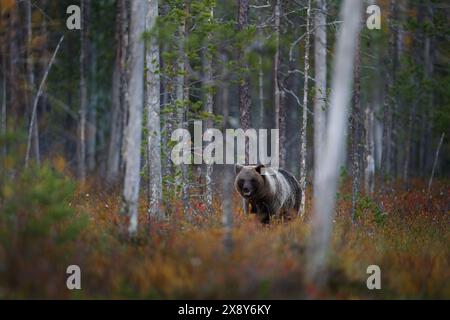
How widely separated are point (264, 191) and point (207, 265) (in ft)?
17.3

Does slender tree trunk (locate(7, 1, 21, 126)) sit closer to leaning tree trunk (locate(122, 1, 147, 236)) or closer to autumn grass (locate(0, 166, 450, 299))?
leaning tree trunk (locate(122, 1, 147, 236))

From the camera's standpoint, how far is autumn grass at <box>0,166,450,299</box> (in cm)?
806

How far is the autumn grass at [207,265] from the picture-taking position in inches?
317

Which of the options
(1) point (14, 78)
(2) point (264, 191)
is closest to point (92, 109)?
(1) point (14, 78)

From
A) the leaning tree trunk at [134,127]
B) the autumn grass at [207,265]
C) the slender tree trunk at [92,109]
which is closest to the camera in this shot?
the autumn grass at [207,265]

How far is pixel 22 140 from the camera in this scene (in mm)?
9375

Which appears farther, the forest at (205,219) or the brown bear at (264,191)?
the brown bear at (264,191)

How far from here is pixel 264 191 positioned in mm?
13461

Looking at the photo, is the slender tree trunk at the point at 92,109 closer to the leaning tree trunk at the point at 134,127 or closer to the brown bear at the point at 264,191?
the brown bear at the point at 264,191

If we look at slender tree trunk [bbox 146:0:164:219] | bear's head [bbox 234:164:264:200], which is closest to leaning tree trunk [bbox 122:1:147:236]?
slender tree trunk [bbox 146:0:164:219]

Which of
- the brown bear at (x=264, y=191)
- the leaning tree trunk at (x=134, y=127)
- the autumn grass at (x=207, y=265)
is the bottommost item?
the autumn grass at (x=207, y=265)

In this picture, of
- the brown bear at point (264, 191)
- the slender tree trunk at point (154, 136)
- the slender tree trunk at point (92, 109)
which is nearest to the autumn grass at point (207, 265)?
the slender tree trunk at point (154, 136)
